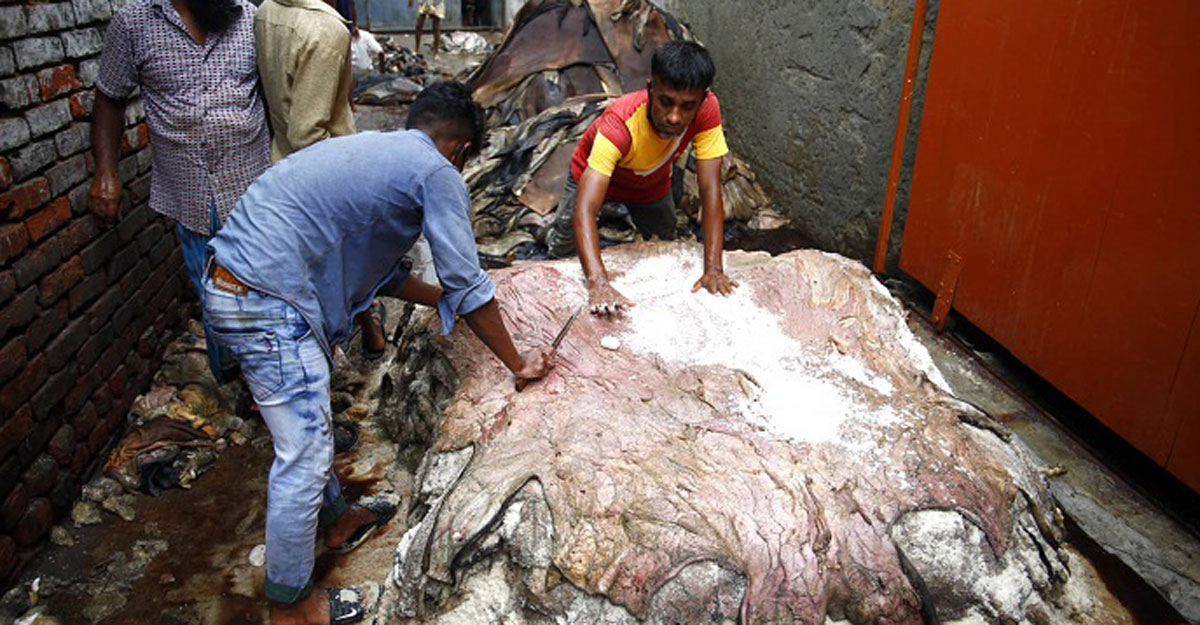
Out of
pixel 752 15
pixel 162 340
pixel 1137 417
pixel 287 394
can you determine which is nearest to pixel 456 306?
pixel 287 394

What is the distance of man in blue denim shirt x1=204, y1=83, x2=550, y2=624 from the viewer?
218cm

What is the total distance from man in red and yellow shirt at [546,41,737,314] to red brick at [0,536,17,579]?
6.72 feet

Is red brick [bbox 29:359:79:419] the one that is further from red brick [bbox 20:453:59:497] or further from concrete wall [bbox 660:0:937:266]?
concrete wall [bbox 660:0:937:266]

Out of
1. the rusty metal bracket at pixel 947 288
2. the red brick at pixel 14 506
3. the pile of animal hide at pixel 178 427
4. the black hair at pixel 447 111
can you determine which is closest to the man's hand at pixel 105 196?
the pile of animal hide at pixel 178 427

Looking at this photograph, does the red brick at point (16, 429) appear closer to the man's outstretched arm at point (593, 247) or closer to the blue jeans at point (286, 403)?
the blue jeans at point (286, 403)

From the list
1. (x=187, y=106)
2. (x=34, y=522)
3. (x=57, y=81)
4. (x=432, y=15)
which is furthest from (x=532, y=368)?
(x=432, y=15)

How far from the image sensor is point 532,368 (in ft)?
7.95

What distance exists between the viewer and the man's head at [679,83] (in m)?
2.91

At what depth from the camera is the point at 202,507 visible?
300 centimetres

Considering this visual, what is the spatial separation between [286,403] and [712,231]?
67.7 inches

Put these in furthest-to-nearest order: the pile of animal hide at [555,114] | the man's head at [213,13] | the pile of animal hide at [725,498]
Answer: the pile of animal hide at [555,114]
the man's head at [213,13]
the pile of animal hide at [725,498]

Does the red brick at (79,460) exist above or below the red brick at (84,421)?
below

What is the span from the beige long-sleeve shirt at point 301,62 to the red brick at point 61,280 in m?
0.91

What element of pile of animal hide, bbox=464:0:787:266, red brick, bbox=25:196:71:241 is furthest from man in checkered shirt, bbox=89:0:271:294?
pile of animal hide, bbox=464:0:787:266
